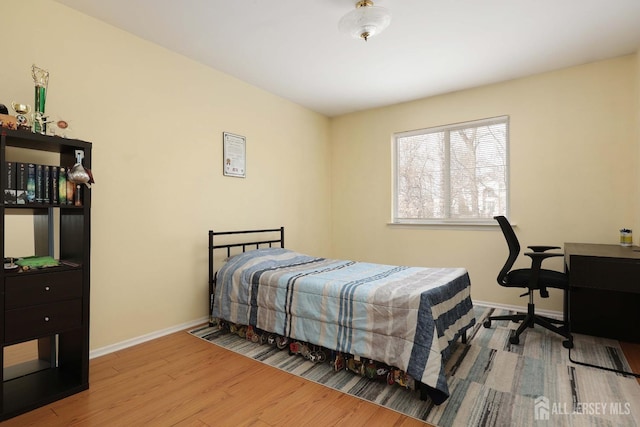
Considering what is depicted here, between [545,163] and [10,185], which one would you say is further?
Answer: [545,163]

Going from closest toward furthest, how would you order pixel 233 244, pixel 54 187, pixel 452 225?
pixel 54 187
pixel 233 244
pixel 452 225

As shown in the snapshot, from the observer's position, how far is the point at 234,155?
3.63 metres

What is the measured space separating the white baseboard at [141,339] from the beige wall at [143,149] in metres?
0.04

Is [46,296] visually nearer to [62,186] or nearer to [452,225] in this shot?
[62,186]

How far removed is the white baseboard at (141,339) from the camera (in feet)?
8.29

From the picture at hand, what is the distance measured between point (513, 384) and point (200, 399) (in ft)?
6.37

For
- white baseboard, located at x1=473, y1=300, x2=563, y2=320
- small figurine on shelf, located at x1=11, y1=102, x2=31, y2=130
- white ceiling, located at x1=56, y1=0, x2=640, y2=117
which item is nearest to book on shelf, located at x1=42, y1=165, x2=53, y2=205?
small figurine on shelf, located at x1=11, y1=102, x2=31, y2=130

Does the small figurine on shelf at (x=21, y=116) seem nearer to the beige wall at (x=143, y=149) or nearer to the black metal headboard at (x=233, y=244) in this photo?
the beige wall at (x=143, y=149)

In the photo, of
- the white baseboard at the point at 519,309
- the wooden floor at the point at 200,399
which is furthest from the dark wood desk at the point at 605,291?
the wooden floor at the point at 200,399

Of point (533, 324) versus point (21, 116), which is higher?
point (21, 116)

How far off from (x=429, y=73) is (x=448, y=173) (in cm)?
126

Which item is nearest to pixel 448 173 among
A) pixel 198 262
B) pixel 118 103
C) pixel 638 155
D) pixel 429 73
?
pixel 429 73

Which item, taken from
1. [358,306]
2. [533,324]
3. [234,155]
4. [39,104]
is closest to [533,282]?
[533,324]

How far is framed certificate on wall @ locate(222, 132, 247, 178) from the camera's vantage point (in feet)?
11.6
